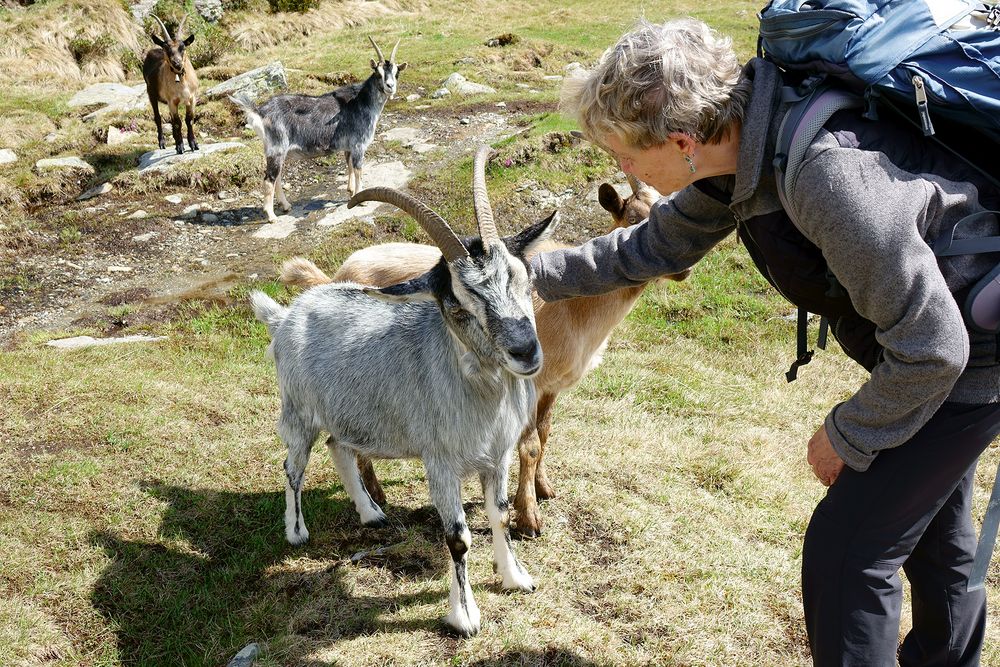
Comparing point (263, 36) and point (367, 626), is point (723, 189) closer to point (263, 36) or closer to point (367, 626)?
point (367, 626)

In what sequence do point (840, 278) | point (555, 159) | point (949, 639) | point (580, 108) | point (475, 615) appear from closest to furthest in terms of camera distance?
1. point (840, 278)
2. point (580, 108)
3. point (949, 639)
4. point (475, 615)
5. point (555, 159)

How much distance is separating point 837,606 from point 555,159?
347 inches

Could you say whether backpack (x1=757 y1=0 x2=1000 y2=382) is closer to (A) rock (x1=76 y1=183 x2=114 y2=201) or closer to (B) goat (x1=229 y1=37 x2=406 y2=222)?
(B) goat (x1=229 y1=37 x2=406 y2=222)

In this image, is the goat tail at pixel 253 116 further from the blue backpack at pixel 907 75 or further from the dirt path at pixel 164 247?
the blue backpack at pixel 907 75

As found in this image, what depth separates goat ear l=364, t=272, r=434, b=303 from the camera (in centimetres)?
338

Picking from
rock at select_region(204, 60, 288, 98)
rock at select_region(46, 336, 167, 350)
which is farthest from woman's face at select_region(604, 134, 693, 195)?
rock at select_region(204, 60, 288, 98)

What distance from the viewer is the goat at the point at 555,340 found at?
445cm

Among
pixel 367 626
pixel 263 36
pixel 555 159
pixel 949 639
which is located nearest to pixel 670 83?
pixel 949 639

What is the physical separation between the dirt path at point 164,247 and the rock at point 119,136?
2852 millimetres

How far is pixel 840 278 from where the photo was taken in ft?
6.87

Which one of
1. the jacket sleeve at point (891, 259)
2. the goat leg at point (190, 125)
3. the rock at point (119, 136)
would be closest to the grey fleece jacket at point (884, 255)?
the jacket sleeve at point (891, 259)

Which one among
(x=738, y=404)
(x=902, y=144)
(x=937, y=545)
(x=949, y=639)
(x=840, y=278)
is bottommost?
(x=738, y=404)

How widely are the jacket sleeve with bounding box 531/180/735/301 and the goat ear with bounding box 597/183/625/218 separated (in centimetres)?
121

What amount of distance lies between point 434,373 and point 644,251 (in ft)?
3.88
